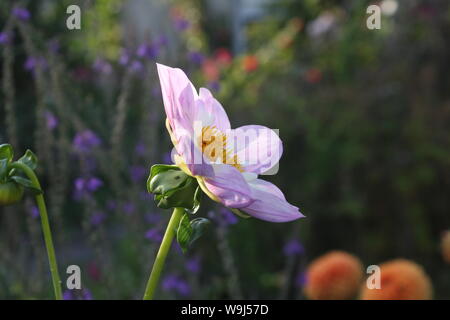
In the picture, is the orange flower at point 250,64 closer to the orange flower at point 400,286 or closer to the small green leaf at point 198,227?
the orange flower at point 400,286

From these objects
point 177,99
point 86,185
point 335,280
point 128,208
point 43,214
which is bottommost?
point 335,280

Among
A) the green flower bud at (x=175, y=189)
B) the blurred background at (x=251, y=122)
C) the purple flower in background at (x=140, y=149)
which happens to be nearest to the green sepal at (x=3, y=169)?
the green flower bud at (x=175, y=189)

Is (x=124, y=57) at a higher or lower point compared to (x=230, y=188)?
higher

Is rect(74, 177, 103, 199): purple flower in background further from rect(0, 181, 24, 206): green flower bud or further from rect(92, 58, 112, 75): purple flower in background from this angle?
rect(0, 181, 24, 206): green flower bud

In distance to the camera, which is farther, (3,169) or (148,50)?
(148,50)

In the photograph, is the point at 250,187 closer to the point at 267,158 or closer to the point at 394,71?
the point at 267,158

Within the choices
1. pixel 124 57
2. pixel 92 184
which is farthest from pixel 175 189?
pixel 124 57

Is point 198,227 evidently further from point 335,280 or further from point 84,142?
point 335,280
